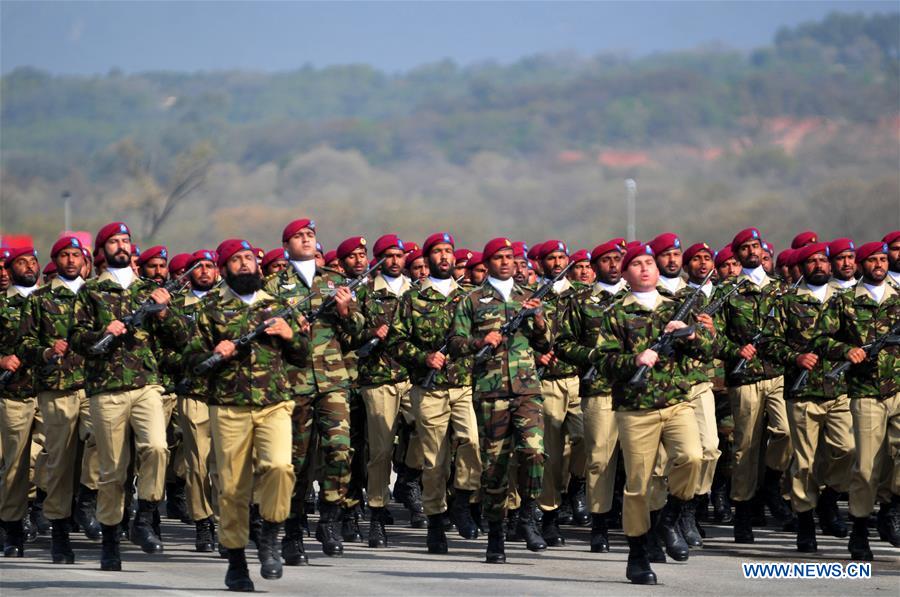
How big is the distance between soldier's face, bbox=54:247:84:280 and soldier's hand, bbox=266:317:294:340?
269 centimetres

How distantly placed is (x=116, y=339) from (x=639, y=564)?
153 inches

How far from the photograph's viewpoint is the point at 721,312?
Answer: 1312cm

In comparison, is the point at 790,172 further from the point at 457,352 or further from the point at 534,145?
the point at 457,352

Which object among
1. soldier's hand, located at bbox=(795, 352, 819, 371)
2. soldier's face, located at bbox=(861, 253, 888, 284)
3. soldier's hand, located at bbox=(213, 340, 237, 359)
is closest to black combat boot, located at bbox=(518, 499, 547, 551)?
soldier's hand, located at bbox=(795, 352, 819, 371)

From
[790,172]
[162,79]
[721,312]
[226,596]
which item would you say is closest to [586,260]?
[721,312]

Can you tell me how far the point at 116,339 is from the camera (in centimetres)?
1084

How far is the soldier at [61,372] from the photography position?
38.5 ft

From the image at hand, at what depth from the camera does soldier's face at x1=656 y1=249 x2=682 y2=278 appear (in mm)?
11656

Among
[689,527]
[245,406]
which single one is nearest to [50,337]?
[245,406]

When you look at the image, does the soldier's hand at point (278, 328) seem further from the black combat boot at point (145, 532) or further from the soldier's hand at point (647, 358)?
the black combat boot at point (145, 532)

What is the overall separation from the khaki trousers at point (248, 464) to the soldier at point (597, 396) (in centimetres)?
234

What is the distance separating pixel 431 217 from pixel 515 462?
2110 inches

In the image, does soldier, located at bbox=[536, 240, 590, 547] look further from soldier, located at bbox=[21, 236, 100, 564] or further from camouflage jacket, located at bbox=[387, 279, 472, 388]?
soldier, located at bbox=[21, 236, 100, 564]

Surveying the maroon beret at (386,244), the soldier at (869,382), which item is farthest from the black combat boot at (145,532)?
the soldier at (869,382)
